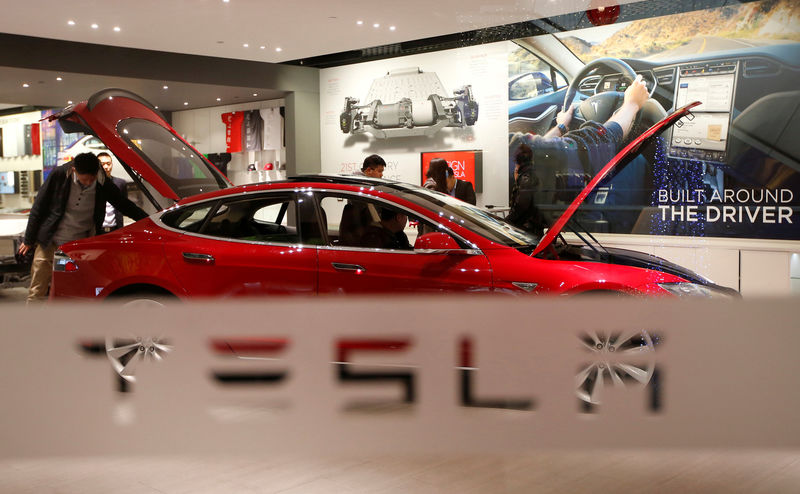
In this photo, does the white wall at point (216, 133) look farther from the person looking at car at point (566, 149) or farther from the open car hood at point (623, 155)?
the open car hood at point (623, 155)

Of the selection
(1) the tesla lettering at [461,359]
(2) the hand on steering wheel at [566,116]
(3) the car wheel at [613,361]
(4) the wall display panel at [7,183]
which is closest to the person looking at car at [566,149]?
(2) the hand on steering wheel at [566,116]

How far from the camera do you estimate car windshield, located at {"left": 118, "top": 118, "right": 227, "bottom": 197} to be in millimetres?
3725

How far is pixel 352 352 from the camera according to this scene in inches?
81.9

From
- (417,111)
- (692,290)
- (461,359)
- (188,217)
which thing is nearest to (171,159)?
(188,217)

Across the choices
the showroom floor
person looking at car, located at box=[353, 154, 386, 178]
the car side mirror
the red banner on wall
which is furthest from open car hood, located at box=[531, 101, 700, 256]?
person looking at car, located at box=[353, 154, 386, 178]

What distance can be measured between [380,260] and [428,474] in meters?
0.84

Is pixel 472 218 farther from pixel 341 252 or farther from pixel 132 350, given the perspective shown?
pixel 132 350

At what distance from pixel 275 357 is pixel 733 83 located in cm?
231

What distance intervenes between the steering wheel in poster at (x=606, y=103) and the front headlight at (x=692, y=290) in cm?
76

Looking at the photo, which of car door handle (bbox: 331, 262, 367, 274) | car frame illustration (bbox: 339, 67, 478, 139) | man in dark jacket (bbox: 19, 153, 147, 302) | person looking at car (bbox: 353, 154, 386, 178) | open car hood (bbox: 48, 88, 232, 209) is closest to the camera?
car door handle (bbox: 331, 262, 367, 274)

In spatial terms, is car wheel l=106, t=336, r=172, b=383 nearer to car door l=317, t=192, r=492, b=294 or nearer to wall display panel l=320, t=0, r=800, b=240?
car door l=317, t=192, r=492, b=294

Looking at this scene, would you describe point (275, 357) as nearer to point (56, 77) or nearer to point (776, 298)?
point (776, 298)

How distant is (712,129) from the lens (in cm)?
309

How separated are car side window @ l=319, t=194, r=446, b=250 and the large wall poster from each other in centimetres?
118
